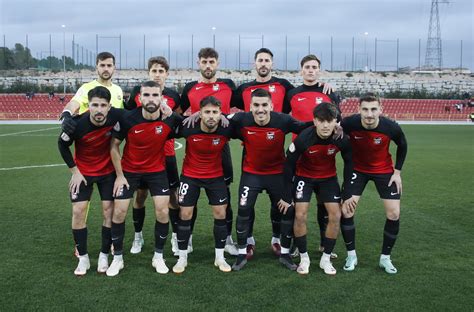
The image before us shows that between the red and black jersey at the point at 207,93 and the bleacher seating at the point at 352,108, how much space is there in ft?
119

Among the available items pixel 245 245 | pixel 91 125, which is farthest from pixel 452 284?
pixel 91 125

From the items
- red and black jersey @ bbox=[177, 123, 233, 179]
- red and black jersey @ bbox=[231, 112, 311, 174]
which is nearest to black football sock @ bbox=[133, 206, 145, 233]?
red and black jersey @ bbox=[177, 123, 233, 179]

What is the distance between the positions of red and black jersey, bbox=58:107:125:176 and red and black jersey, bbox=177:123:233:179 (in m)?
0.78

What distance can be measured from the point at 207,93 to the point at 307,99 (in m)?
1.26

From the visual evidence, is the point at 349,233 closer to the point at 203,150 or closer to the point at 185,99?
the point at 203,150

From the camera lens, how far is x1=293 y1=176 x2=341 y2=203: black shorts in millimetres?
5016

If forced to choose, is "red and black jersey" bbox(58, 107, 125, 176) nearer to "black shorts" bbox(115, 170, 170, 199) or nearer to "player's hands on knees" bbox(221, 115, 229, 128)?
"black shorts" bbox(115, 170, 170, 199)

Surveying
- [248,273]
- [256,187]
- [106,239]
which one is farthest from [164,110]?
[248,273]

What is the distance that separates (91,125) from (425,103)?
5241 centimetres

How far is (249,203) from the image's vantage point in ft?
16.9

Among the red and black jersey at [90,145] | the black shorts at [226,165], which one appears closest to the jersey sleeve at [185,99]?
the black shorts at [226,165]

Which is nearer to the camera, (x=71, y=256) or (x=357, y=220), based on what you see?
(x=71, y=256)

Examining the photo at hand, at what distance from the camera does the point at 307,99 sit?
5516mm

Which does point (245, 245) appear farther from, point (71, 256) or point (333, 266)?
point (71, 256)
